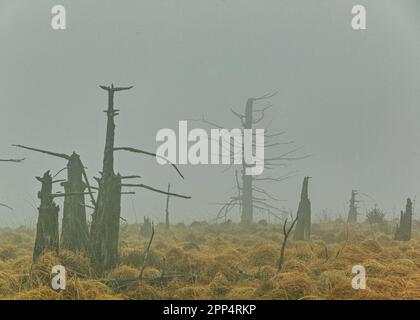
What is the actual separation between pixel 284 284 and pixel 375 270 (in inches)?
76.7

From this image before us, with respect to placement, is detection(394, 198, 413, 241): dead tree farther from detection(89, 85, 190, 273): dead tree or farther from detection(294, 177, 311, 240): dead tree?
detection(89, 85, 190, 273): dead tree

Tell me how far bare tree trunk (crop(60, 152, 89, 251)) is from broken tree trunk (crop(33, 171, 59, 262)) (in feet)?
2.04

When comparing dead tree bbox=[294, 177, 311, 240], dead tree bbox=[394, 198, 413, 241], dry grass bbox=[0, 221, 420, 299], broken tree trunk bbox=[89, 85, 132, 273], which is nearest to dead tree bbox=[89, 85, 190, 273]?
broken tree trunk bbox=[89, 85, 132, 273]

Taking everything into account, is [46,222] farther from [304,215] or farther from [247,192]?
[247,192]

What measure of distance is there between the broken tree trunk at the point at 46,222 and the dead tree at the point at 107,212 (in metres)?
0.59

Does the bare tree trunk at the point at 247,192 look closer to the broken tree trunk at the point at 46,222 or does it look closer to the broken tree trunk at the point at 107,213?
the broken tree trunk at the point at 107,213

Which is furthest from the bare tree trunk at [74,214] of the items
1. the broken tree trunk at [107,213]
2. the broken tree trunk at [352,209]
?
the broken tree trunk at [352,209]

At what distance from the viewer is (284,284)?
5758mm

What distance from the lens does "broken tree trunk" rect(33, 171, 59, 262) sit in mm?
6082

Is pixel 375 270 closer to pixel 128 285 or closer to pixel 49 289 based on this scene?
pixel 128 285

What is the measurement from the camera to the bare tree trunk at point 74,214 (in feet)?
Result: 22.3

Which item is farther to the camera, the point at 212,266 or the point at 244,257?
the point at 244,257
